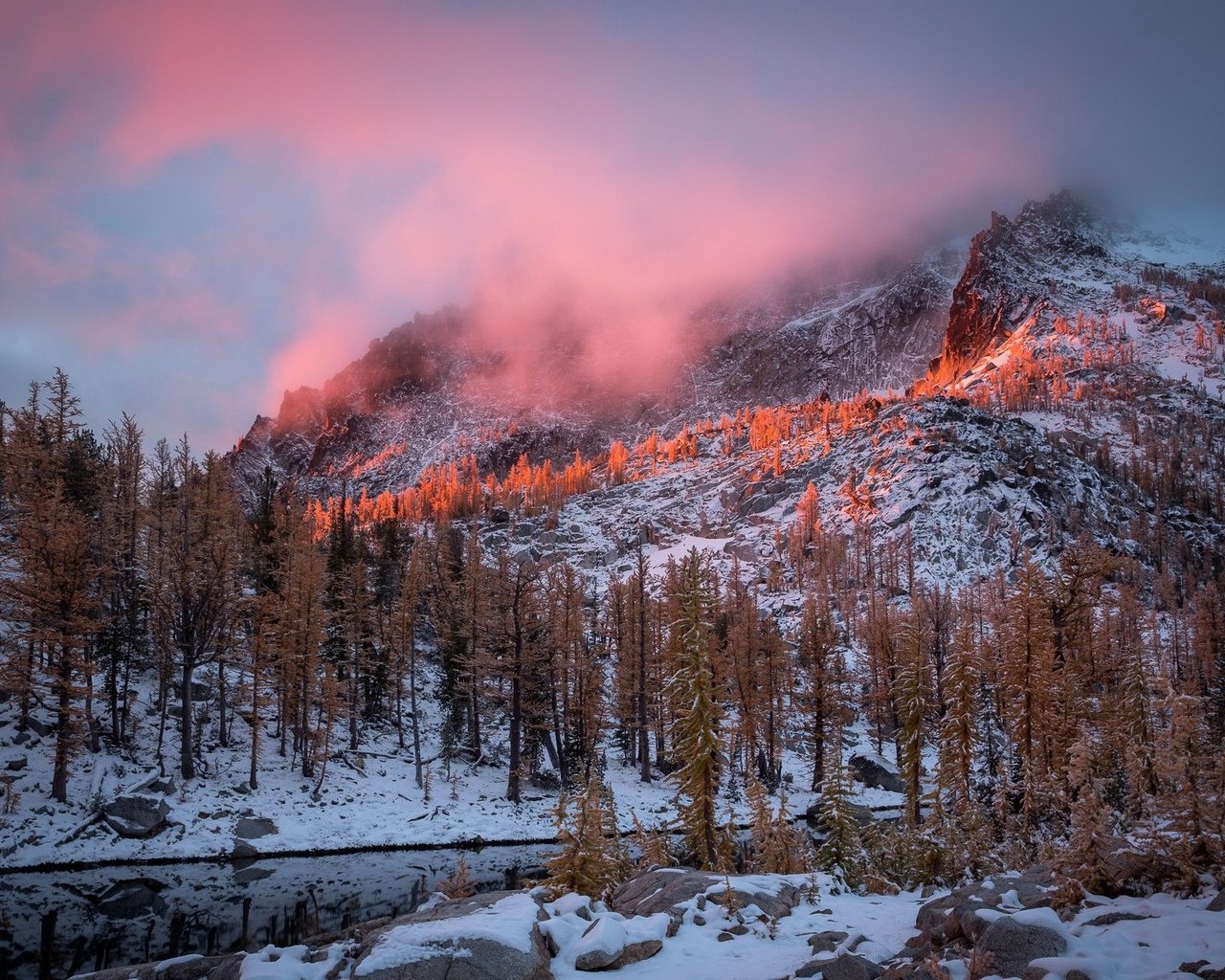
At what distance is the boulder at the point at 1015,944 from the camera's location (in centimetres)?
846

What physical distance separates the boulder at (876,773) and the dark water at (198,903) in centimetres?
2868

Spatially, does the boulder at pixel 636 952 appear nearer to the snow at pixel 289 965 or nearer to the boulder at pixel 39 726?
the snow at pixel 289 965

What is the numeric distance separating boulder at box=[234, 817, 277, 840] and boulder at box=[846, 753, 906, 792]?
36.8 metres

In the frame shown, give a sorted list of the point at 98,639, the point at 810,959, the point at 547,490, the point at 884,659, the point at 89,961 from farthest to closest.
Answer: the point at 547,490
the point at 884,659
the point at 98,639
the point at 89,961
the point at 810,959

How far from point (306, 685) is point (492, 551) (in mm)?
86846

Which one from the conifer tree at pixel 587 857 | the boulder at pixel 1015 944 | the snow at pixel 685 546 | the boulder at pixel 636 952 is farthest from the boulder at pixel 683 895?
the snow at pixel 685 546

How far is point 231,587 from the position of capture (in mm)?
37406

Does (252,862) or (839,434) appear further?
(839,434)

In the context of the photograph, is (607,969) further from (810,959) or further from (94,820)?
(94,820)

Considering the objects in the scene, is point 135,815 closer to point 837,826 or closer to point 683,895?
point 683,895

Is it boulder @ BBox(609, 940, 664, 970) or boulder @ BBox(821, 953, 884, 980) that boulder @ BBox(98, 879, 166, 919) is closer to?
boulder @ BBox(609, 940, 664, 970)

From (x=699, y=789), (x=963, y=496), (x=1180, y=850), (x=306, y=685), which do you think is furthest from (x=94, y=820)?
(x=963, y=496)

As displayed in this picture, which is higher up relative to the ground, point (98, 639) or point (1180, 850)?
point (98, 639)

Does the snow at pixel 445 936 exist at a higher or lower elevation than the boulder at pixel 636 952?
higher
